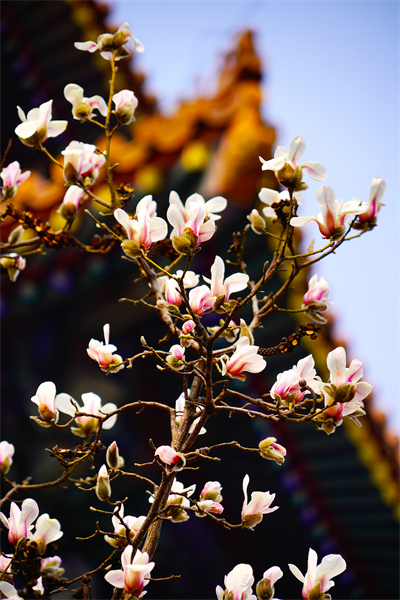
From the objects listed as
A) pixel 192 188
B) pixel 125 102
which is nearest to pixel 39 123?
pixel 125 102

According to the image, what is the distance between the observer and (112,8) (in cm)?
357

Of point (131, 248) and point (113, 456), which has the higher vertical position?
point (131, 248)

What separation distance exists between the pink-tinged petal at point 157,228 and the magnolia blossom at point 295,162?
0.21 m

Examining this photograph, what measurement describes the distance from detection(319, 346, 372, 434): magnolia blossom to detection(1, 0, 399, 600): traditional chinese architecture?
126 cm

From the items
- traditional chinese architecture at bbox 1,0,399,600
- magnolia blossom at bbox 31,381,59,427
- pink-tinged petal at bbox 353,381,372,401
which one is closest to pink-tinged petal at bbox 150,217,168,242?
magnolia blossom at bbox 31,381,59,427

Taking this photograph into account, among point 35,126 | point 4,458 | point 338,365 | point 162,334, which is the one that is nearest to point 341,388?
point 338,365

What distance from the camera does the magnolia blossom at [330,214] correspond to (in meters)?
0.82

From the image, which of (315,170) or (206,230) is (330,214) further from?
(206,230)

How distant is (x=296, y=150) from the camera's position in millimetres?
806

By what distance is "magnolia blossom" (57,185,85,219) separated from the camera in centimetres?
113

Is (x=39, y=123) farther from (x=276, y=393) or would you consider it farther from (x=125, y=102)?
(x=276, y=393)

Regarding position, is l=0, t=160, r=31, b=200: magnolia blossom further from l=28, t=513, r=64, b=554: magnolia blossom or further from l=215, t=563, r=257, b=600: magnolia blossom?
l=215, t=563, r=257, b=600: magnolia blossom

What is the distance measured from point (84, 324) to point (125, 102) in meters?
1.82

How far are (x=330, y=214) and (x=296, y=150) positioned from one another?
0.43ft
